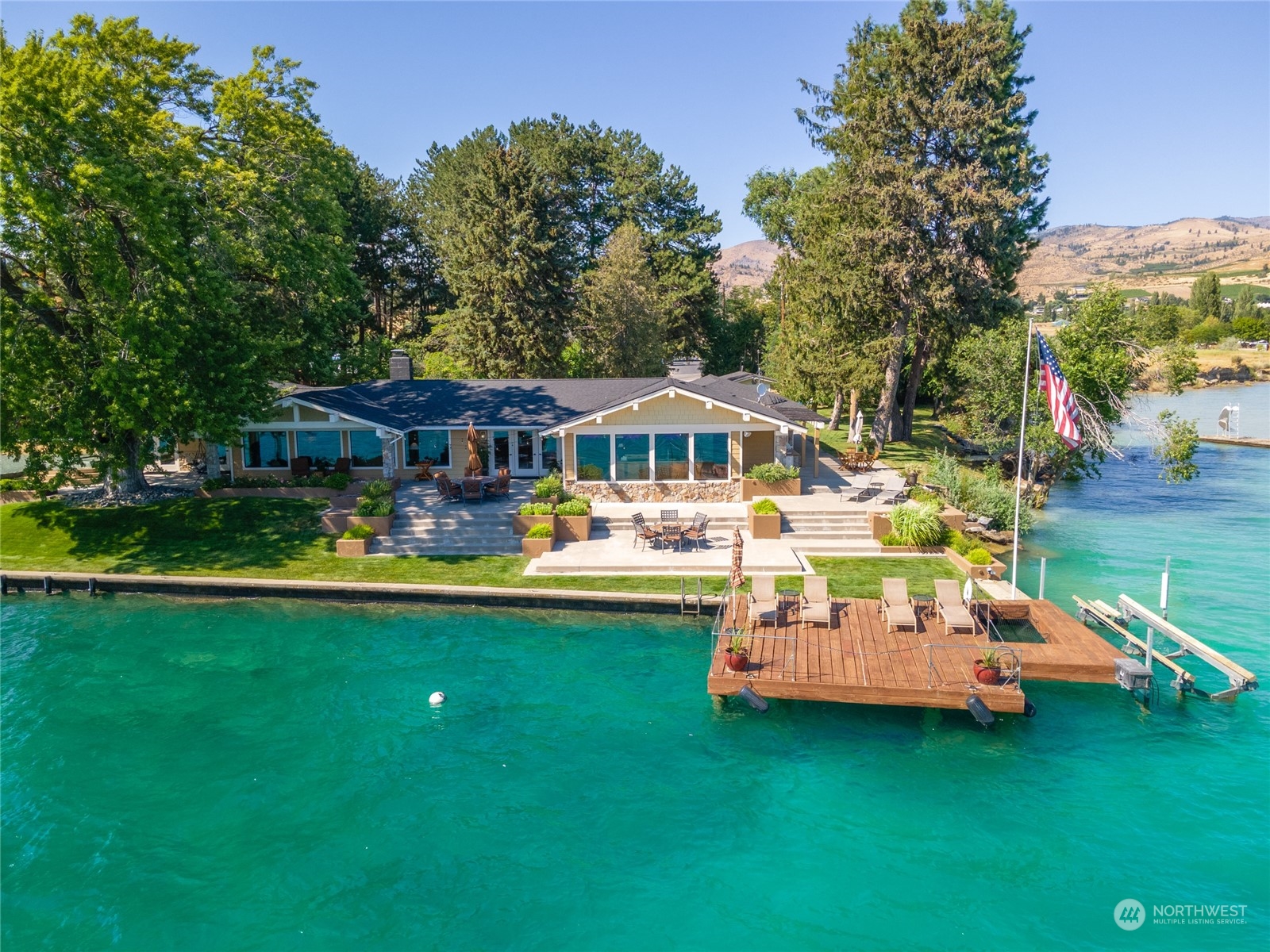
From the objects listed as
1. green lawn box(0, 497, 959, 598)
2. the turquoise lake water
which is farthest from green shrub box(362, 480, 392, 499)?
the turquoise lake water

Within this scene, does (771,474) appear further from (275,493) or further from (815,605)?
(275,493)

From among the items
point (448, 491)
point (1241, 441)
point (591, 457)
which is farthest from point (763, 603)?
point (1241, 441)

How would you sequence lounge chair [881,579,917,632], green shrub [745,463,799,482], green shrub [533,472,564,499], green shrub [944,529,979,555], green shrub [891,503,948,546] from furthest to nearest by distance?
green shrub [745,463,799,482]
green shrub [533,472,564,499]
green shrub [891,503,948,546]
green shrub [944,529,979,555]
lounge chair [881,579,917,632]

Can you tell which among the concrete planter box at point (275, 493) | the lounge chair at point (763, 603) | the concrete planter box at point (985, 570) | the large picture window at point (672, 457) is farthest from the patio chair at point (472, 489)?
the concrete planter box at point (985, 570)

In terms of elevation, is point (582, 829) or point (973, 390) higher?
point (973, 390)

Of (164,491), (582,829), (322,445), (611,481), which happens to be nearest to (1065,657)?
(582,829)

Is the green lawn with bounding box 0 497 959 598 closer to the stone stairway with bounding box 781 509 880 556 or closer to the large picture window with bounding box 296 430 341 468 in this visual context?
the stone stairway with bounding box 781 509 880 556

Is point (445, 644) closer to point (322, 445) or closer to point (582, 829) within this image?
point (582, 829)

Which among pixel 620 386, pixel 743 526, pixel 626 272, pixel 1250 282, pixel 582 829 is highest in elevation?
pixel 1250 282
